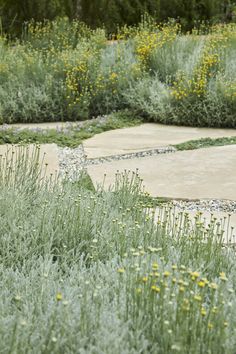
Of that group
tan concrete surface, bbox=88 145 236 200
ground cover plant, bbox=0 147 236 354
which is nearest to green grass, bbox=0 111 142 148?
tan concrete surface, bbox=88 145 236 200

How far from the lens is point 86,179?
425 cm

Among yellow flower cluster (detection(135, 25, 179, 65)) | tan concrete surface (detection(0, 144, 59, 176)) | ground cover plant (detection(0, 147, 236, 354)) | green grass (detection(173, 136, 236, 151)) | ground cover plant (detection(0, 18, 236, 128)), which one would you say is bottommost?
ground cover plant (detection(0, 147, 236, 354))

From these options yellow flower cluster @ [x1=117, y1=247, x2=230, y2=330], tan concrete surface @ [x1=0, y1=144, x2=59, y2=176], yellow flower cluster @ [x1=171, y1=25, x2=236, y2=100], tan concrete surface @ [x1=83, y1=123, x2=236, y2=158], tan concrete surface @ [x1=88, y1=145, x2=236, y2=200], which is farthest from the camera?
yellow flower cluster @ [x1=171, y1=25, x2=236, y2=100]

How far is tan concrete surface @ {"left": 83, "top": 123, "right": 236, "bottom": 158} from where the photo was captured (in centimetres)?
504

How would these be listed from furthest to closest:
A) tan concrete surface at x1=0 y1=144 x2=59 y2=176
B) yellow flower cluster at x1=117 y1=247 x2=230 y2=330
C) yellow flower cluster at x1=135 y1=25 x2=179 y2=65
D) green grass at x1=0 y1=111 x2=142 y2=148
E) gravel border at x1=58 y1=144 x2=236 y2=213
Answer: yellow flower cluster at x1=135 y1=25 x2=179 y2=65
green grass at x1=0 y1=111 x2=142 y2=148
tan concrete surface at x1=0 y1=144 x2=59 y2=176
gravel border at x1=58 y1=144 x2=236 y2=213
yellow flower cluster at x1=117 y1=247 x2=230 y2=330

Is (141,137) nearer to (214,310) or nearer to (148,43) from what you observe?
(148,43)

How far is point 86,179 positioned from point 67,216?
117cm

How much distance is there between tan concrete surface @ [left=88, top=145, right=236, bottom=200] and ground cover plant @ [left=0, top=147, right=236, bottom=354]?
1.52ft

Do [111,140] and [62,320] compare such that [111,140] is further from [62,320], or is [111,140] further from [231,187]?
[62,320]

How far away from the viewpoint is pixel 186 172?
4.41 meters

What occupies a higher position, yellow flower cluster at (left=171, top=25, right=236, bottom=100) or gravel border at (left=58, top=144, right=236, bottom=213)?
yellow flower cluster at (left=171, top=25, right=236, bottom=100)

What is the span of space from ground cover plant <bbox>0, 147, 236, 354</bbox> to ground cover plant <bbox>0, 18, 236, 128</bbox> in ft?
7.79

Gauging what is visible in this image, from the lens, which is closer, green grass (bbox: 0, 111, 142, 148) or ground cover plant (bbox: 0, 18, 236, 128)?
green grass (bbox: 0, 111, 142, 148)

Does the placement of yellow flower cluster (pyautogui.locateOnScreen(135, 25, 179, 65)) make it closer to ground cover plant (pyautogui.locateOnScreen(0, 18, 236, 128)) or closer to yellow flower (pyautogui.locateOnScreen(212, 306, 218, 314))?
ground cover plant (pyautogui.locateOnScreen(0, 18, 236, 128))
